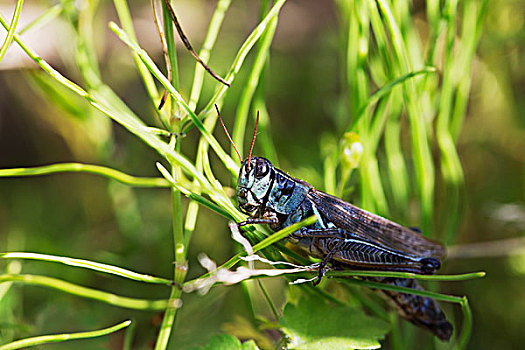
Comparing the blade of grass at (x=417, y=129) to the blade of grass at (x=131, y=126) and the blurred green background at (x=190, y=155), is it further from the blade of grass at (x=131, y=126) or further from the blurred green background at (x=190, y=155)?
the blade of grass at (x=131, y=126)

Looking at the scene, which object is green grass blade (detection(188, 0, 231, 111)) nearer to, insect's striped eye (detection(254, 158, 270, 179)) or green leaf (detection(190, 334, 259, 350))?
insect's striped eye (detection(254, 158, 270, 179))

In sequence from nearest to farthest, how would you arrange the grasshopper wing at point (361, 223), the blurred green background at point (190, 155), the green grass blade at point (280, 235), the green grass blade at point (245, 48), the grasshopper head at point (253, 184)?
the green grass blade at point (280, 235), the green grass blade at point (245, 48), the grasshopper head at point (253, 184), the grasshopper wing at point (361, 223), the blurred green background at point (190, 155)

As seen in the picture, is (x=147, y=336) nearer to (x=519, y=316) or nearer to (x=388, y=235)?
(x=388, y=235)

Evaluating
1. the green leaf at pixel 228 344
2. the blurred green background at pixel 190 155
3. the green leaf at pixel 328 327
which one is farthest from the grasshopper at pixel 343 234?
the blurred green background at pixel 190 155

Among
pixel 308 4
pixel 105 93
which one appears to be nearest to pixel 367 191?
pixel 105 93

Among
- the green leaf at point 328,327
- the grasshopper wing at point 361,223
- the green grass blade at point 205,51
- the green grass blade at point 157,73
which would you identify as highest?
the green grass blade at point 205,51

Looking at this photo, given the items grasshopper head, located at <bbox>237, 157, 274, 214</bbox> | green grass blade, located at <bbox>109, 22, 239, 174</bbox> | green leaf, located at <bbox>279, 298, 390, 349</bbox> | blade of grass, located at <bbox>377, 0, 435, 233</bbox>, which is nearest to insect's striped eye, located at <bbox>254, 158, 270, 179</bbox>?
grasshopper head, located at <bbox>237, 157, 274, 214</bbox>
